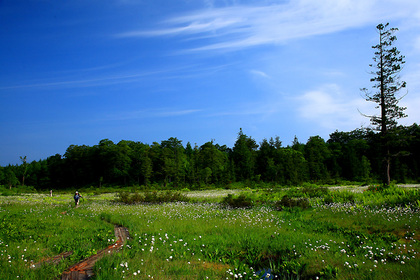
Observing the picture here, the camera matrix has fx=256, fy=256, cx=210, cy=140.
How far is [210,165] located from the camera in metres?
73.4

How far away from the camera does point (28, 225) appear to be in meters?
12.0

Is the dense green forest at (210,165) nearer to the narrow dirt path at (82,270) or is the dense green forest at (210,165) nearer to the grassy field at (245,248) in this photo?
the grassy field at (245,248)

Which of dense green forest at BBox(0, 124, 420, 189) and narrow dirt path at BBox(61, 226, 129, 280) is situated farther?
dense green forest at BBox(0, 124, 420, 189)

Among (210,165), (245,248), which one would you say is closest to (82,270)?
(245,248)

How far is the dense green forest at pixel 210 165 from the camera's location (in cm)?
6600

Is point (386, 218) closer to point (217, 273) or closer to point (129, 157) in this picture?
point (217, 273)

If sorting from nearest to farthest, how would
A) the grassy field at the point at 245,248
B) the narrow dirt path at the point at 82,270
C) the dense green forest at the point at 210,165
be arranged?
the narrow dirt path at the point at 82,270
the grassy field at the point at 245,248
the dense green forest at the point at 210,165

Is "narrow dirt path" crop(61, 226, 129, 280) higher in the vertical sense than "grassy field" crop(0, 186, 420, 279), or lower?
higher

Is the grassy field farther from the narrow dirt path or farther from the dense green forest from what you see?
the dense green forest

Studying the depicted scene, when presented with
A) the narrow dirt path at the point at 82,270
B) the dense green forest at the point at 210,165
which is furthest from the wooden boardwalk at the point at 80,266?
the dense green forest at the point at 210,165

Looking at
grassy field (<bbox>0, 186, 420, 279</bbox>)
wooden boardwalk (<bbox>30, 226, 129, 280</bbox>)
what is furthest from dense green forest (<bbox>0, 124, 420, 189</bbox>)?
wooden boardwalk (<bbox>30, 226, 129, 280</bbox>)

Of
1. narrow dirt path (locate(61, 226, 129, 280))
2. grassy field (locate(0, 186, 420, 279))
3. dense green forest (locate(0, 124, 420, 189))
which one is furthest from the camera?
dense green forest (locate(0, 124, 420, 189))

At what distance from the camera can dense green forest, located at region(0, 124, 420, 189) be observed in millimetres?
66000

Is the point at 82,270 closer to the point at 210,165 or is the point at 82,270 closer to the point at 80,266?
the point at 80,266
